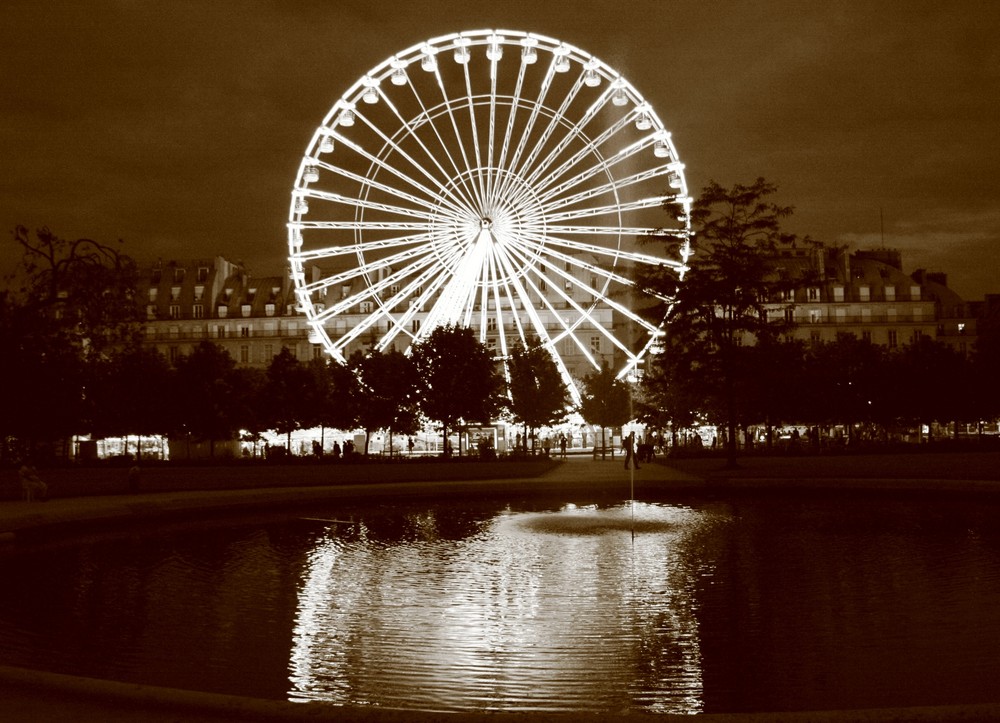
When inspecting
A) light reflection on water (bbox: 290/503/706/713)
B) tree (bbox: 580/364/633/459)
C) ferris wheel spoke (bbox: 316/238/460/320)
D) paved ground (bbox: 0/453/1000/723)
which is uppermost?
ferris wheel spoke (bbox: 316/238/460/320)

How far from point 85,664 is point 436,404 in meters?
37.2

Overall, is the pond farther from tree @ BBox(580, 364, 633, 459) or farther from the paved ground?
tree @ BBox(580, 364, 633, 459)

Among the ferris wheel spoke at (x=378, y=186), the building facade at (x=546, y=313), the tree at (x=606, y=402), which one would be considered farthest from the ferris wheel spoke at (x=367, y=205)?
the building facade at (x=546, y=313)

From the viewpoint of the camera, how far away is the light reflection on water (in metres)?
7.99

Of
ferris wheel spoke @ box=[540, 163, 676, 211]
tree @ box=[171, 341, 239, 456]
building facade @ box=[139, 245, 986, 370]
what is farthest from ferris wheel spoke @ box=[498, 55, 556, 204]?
building facade @ box=[139, 245, 986, 370]

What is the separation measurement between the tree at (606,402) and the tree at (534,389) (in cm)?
530

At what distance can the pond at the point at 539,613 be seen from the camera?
812cm

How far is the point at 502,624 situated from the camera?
10391 millimetres

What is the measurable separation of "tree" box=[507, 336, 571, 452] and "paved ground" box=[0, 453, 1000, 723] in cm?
1385

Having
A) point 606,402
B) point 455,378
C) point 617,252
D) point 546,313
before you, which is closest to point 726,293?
point 617,252

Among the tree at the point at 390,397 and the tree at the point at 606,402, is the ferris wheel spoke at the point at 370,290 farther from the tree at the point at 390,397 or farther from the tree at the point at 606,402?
the tree at the point at 606,402

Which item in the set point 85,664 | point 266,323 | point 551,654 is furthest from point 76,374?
point 266,323

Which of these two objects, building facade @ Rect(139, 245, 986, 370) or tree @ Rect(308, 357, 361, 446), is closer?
tree @ Rect(308, 357, 361, 446)

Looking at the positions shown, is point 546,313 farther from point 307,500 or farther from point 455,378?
point 307,500
